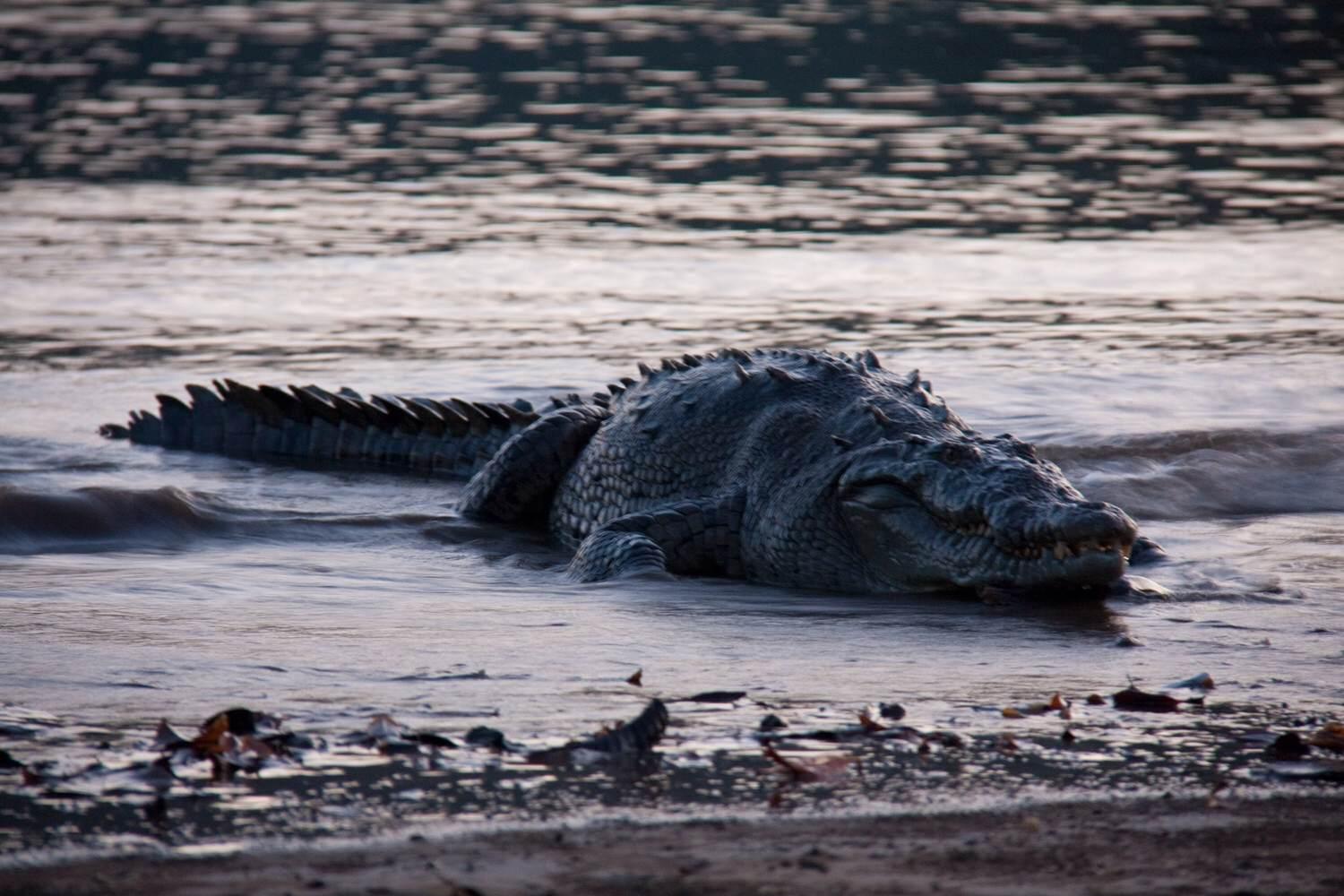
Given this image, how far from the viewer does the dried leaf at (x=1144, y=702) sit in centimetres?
434

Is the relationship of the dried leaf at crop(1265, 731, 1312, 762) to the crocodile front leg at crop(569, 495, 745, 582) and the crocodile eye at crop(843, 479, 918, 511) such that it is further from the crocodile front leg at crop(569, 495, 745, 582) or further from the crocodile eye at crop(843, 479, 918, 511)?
the crocodile front leg at crop(569, 495, 745, 582)

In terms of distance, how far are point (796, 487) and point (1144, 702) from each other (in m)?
2.29

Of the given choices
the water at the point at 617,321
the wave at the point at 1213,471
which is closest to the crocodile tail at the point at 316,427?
the water at the point at 617,321

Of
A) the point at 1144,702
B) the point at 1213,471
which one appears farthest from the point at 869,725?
A: the point at 1213,471

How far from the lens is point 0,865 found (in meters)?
3.12

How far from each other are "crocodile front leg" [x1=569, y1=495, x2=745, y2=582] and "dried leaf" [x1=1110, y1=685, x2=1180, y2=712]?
7.54 feet

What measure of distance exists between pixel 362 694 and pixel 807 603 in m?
2.05

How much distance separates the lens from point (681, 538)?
6609 mm

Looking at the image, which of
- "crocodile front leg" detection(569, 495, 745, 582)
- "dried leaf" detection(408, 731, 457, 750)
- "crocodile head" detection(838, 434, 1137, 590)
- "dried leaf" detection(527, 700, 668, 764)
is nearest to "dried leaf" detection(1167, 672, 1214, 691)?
"crocodile head" detection(838, 434, 1137, 590)

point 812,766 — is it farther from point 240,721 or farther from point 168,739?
point 168,739

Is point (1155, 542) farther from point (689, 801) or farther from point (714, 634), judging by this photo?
point (689, 801)

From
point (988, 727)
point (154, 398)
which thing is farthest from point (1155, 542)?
point (154, 398)

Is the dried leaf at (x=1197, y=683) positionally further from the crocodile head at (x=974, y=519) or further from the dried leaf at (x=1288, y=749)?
the crocodile head at (x=974, y=519)

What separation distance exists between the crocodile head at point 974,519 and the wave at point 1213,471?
6.13 feet
